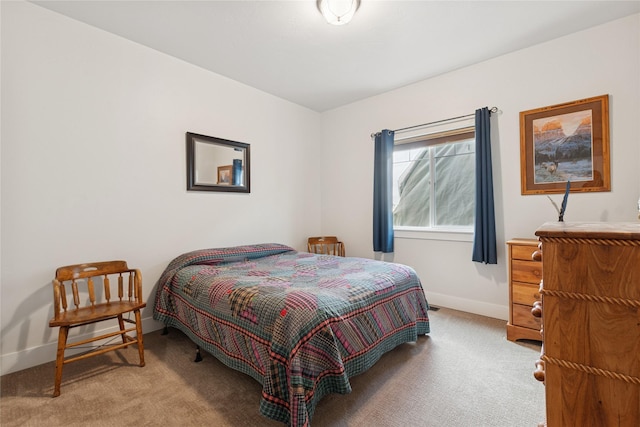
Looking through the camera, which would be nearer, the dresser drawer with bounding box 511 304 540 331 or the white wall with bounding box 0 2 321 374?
the white wall with bounding box 0 2 321 374

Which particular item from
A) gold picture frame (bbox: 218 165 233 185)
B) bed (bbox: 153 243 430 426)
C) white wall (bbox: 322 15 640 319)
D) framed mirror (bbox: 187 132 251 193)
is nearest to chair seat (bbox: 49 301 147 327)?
bed (bbox: 153 243 430 426)

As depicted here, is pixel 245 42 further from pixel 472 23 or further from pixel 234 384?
pixel 234 384

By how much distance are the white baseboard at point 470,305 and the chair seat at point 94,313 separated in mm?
2932

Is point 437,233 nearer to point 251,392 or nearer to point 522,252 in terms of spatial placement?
point 522,252

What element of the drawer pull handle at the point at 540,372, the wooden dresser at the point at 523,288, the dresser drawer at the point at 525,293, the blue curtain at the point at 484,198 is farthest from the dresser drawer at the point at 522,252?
the drawer pull handle at the point at 540,372

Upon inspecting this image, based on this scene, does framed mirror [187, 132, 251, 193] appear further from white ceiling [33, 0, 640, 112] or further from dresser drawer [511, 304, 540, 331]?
dresser drawer [511, 304, 540, 331]

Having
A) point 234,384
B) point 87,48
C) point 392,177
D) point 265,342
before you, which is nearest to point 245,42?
point 87,48

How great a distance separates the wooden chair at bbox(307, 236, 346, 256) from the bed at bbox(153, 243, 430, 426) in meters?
1.10

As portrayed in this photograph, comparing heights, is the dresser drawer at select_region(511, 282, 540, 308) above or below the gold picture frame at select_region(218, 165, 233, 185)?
below

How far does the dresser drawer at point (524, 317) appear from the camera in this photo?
7.56ft

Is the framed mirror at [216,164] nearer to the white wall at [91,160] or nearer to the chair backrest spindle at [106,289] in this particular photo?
the white wall at [91,160]

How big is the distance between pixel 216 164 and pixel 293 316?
7.29 feet

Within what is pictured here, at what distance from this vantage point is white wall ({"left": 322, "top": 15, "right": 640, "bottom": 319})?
7.50 feet

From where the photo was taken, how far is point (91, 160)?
2.32 metres
